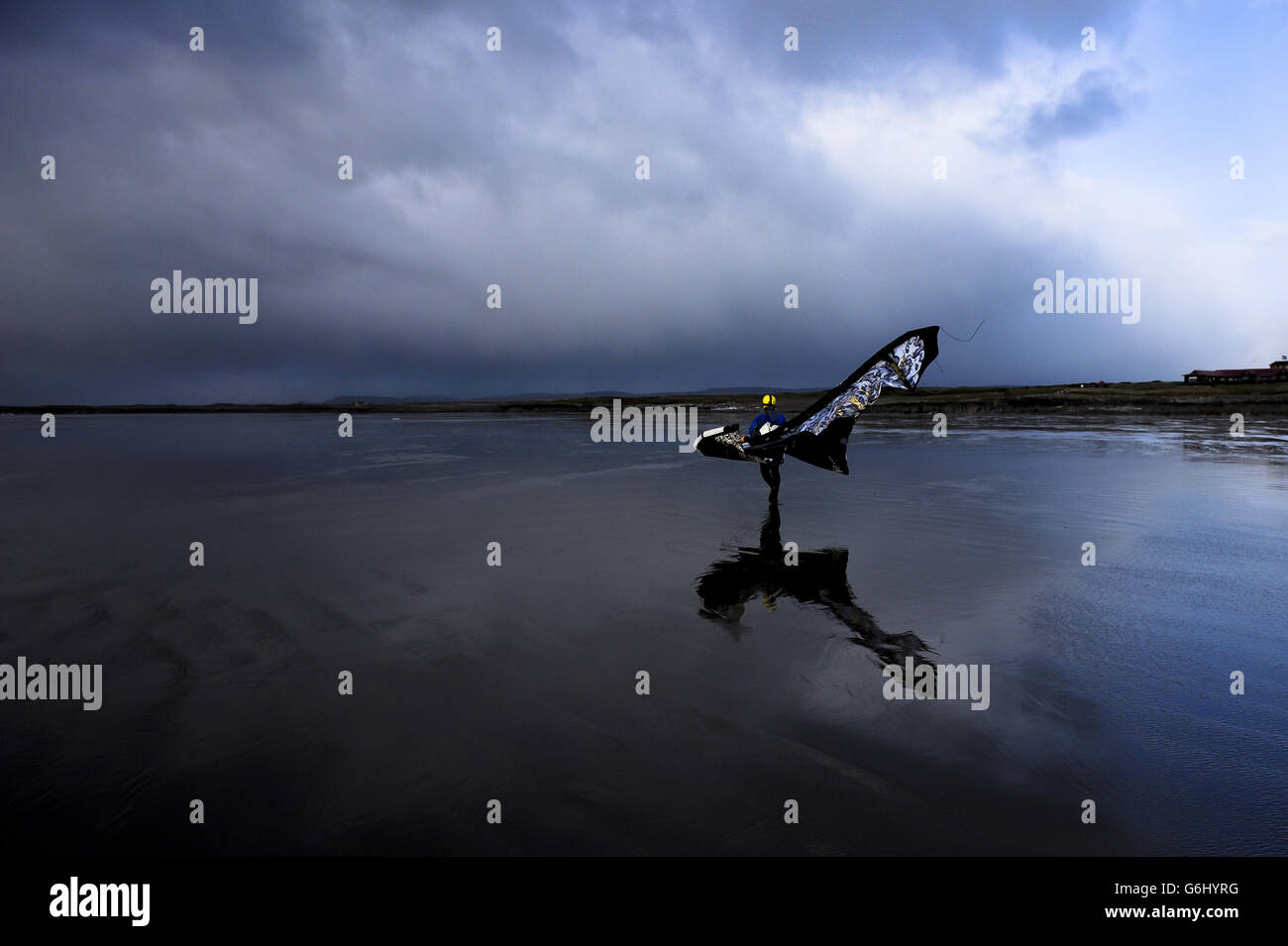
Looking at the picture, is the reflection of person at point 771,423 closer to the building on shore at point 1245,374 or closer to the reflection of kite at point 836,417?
the reflection of kite at point 836,417

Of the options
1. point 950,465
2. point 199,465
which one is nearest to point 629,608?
point 950,465

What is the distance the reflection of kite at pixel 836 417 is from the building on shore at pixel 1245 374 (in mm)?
101063

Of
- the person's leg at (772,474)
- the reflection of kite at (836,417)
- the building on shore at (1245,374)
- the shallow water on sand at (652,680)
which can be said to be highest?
the building on shore at (1245,374)

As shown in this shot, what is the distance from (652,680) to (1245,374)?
114299mm

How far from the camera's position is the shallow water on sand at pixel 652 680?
4.65 metres

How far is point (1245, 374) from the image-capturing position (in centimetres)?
8556

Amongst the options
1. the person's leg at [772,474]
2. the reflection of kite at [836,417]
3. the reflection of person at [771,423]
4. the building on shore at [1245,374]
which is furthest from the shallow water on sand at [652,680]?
the building on shore at [1245,374]

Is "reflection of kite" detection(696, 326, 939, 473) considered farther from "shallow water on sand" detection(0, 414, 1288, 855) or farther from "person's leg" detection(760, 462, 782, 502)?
"shallow water on sand" detection(0, 414, 1288, 855)

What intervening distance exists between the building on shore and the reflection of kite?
101 m

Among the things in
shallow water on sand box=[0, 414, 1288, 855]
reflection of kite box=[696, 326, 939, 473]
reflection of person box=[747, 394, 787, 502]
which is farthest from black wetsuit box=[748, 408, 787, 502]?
shallow water on sand box=[0, 414, 1288, 855]

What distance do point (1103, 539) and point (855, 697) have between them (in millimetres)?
10052

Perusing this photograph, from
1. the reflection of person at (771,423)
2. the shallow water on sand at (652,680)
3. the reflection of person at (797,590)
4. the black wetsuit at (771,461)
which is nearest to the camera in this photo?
the shallow water on sand at (652,680)
